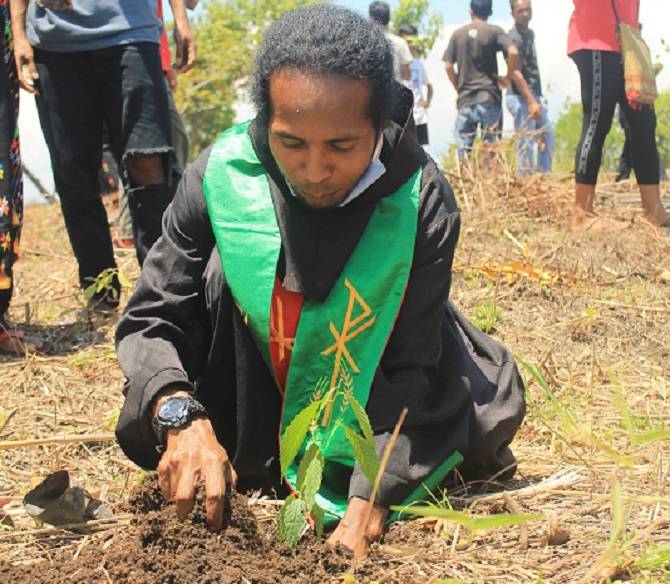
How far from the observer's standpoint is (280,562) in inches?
74.1

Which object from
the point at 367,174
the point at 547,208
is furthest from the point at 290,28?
the point at 547,208

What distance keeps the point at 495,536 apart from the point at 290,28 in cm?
116

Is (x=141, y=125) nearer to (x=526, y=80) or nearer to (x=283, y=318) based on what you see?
(x=283, y=318)

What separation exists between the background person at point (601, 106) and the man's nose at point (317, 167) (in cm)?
370

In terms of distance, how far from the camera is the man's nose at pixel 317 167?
2.02 meters

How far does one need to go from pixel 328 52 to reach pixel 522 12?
275 inches

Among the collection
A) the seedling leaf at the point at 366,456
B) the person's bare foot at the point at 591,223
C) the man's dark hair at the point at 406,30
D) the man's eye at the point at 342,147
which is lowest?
the person's bare foot at the point at 591,223

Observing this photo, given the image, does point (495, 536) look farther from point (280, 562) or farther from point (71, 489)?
point (71, 489)

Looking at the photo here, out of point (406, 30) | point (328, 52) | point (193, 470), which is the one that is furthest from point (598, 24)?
point (193, 470)

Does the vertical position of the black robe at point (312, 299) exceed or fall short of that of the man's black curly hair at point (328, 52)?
it falls short

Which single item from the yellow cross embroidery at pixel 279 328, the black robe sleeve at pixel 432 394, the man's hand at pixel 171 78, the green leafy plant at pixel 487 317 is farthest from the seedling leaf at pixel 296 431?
the man's hand at pixel 171 78

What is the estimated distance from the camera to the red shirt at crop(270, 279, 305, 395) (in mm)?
2225

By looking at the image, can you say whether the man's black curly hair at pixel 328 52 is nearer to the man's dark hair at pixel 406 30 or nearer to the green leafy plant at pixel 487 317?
the green leafy plant at pixel 487 317

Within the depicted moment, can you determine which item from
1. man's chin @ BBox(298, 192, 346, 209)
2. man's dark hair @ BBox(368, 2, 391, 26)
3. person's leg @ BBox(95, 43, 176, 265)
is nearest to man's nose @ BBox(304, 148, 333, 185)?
man's chin @ BBox(298, 192, 346, 209)
